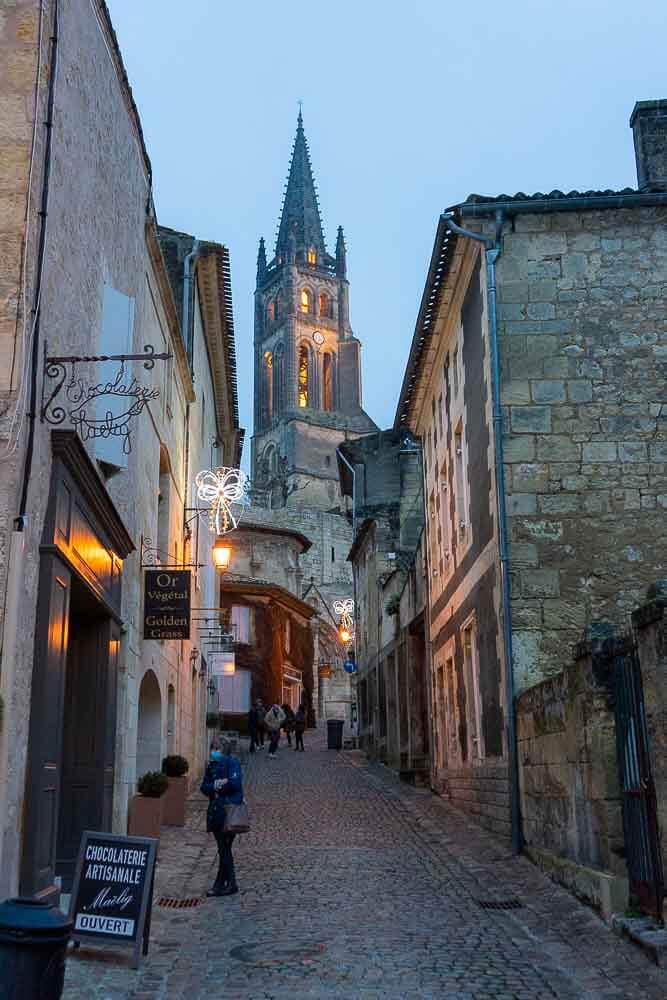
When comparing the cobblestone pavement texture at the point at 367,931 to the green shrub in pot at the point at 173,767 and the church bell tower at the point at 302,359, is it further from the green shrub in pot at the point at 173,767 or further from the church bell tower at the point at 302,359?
the church bell tower at the point at 302,359

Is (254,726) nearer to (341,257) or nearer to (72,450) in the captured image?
(72,450)

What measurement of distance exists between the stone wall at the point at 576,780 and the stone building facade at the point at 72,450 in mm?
3956

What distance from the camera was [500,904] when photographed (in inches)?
344

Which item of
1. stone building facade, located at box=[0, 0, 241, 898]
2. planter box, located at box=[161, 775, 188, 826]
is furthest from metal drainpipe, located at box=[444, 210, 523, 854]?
planter box, located at box=[161, 775, 188, 826]

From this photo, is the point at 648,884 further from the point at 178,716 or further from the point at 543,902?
the point at 178,716

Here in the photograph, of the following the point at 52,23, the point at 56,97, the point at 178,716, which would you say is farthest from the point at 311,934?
the point at 178,716

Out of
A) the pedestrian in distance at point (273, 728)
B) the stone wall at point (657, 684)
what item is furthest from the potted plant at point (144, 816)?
the pedestrian in distance at point (273, 728)

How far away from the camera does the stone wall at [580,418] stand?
39.8ft

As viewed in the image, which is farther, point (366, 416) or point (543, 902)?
point (366, 416)

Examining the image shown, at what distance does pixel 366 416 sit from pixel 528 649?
89648 millimetres

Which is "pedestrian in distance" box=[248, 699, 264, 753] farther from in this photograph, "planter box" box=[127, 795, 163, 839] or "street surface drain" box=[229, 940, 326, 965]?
"street surface drain" box=[229, 940, 326, 965]

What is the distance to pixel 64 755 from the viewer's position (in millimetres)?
9617

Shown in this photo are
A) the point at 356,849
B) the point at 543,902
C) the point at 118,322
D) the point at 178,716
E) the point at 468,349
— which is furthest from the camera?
the point at 178,716

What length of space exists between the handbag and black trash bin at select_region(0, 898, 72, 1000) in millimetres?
4985
